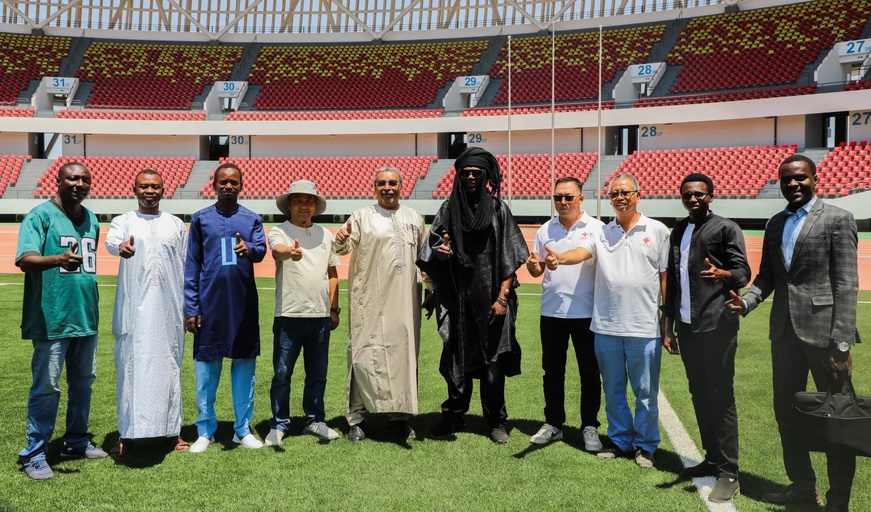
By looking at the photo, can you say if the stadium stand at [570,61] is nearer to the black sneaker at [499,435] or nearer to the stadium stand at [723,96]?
the stadium stand at [723,96]

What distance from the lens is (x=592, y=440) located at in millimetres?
5004

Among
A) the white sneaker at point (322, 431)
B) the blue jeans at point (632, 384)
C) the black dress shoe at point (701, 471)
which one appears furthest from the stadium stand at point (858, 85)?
the white sneaker at point (322, 431)

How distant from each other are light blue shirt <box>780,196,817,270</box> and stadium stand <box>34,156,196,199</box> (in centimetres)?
3316

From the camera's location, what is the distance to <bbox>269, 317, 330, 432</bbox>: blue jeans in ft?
16.8

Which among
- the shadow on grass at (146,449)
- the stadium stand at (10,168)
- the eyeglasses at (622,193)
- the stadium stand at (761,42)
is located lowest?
the shadow on grass at (146,449)

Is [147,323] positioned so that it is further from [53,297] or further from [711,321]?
[711,321]

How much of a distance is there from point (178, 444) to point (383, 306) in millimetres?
1749

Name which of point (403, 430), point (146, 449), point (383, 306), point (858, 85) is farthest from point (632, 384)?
point (858, 85)

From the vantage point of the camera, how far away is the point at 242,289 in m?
4.92

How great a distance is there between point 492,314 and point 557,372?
660mm

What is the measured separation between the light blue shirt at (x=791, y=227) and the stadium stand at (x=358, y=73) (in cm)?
3552

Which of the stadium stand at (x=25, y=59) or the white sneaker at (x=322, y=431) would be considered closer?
the white sneaker at (x=322, y=431)

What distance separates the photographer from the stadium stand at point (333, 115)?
37.5 meters

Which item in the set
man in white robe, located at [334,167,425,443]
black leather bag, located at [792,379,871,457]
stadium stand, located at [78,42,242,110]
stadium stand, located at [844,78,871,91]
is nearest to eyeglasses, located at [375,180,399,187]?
man in white robe, located at [334,167,425,443]
